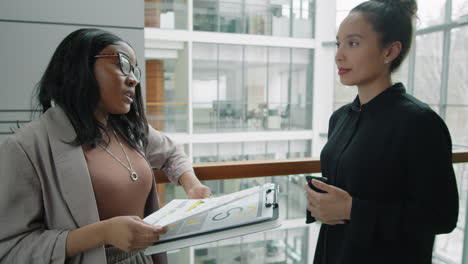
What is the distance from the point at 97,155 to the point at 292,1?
43.8ft

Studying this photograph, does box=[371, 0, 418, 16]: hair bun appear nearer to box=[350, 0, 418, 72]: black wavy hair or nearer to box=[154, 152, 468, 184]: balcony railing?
box=[350, 0, 418, 72]: black wavy hair

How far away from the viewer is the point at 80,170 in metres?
0.94

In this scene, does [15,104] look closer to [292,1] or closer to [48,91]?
[48,91]

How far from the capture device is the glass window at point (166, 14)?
11.6 metres

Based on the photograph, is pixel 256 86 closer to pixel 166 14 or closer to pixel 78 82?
pixel 166 14

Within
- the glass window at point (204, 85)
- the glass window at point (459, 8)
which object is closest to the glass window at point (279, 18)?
the glass window at point (204, 85)

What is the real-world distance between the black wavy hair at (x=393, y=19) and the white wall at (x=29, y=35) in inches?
48.8

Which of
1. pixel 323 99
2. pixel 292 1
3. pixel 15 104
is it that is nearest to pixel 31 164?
pixel 15 104

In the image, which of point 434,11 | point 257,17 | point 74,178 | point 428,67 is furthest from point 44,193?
point 257,17

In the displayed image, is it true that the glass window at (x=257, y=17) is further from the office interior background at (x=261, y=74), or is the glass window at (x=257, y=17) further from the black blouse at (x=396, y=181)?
the black blouse at (x=396, y=181)

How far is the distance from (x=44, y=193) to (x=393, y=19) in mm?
1141

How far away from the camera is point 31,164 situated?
890mm

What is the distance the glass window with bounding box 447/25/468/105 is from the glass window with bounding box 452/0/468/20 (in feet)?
1.04

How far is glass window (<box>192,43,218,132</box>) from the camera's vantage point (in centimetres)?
1209
